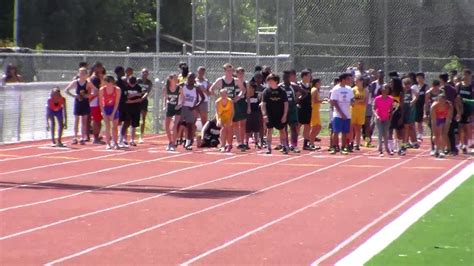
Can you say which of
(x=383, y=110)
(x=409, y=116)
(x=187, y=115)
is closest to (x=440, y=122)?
(x=383, y=110)

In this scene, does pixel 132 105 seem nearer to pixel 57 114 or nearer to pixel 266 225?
pixel 57 114

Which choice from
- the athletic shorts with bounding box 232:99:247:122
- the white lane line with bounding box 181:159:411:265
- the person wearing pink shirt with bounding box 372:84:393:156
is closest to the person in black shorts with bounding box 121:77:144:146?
the athletic shorts with bounding box 232:99:247:122

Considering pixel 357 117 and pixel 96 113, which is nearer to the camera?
pixel 357 117

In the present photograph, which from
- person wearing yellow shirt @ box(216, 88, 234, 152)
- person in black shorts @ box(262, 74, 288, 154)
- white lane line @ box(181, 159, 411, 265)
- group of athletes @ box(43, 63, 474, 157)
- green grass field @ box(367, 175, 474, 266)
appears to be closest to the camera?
green grass field @ box(367, 175, 474, 266)

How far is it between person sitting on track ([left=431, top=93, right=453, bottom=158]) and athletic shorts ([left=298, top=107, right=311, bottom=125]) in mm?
3166

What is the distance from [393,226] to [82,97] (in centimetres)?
1422

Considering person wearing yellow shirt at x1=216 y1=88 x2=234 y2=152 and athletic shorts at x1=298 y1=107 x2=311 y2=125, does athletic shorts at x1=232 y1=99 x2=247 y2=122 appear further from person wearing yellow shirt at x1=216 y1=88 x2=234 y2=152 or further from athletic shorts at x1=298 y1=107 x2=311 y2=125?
athletic shorts at x1=298 y1=107 x2=311 y2=125

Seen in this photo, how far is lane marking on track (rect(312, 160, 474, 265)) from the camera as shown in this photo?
36.1 ft

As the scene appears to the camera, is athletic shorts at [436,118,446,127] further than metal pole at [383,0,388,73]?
No

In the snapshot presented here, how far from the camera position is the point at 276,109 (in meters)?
23.7

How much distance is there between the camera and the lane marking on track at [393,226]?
36.1ft

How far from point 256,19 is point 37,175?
1599 centimetres

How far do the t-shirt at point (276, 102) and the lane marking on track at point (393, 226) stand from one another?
17.2 feet

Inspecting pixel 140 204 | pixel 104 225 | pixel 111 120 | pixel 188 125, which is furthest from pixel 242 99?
pixel 104 225
